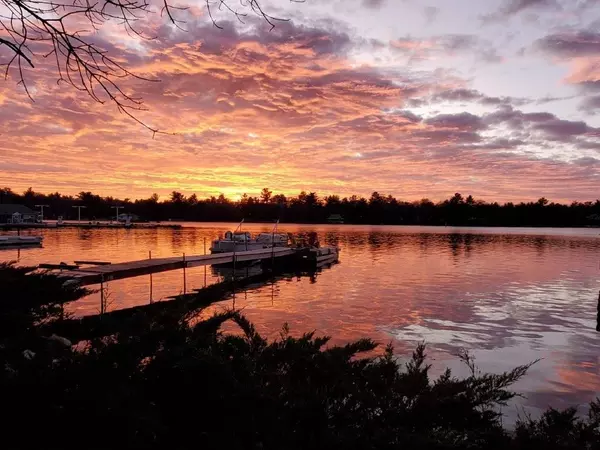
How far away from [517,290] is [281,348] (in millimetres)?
28726

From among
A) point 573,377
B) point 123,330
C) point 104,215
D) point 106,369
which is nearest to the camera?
point 106,369

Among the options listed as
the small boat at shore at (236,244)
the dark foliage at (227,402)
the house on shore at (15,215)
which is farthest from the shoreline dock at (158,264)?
the house on shore at (15,215)

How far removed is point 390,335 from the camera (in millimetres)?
16984

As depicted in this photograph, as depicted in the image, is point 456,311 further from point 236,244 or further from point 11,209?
point 11,209

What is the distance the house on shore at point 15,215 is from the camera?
10758 centimetres

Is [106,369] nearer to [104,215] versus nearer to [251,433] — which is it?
[251,433]

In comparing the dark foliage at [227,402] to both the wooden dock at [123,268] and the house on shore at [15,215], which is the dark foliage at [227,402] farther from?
the house on shore at [15,215]

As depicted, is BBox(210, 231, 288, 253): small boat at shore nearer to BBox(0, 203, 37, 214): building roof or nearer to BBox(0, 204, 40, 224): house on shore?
BBox(0, 204, 40, 224): house on shore

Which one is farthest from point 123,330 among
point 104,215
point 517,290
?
point 104,215

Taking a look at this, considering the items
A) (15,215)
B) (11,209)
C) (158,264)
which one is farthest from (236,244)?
(11,209)

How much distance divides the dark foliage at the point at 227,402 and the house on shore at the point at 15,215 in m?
122

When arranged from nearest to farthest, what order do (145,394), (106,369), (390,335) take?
(106,369), (145,394), (390,335)

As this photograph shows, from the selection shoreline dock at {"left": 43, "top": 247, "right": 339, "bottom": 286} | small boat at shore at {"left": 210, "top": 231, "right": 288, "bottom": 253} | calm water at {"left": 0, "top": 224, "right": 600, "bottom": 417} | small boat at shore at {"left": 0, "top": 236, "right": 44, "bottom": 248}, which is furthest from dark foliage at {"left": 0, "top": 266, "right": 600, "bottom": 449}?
small boat at shore at {"left": 0, "top": 236, "right": 44, "bottom": 248}

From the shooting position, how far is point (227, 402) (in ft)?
9.50
